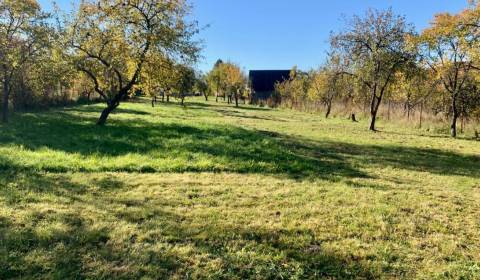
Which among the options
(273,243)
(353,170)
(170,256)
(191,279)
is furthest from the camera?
(353,170)

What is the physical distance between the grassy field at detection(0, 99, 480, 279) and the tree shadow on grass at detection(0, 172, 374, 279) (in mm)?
13

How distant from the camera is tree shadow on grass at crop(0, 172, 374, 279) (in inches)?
131

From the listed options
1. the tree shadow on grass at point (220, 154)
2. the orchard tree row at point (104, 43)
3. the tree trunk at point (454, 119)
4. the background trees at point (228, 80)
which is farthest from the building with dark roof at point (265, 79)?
the tree shadow on grass at point (220, 154)

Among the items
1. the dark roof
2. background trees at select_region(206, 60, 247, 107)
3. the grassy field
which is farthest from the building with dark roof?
the grassy field

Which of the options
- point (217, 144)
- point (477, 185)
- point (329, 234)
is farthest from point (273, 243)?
point (217, 144)

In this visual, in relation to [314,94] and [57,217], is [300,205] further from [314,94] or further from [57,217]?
[314,94]

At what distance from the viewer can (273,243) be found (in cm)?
402

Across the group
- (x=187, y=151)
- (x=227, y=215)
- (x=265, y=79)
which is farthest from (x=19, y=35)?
(x=265, y=79)

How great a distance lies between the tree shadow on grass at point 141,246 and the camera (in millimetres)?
3320

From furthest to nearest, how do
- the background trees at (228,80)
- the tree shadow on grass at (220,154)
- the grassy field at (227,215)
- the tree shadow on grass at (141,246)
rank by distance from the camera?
the background trees at (228,80)
the tree shadow on grass at (220,154)
the grassy field at (227,215)
the tree shadow on grass at (141,246)

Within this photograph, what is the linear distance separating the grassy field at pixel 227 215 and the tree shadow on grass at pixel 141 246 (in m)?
0.01

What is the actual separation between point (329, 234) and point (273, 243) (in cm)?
79

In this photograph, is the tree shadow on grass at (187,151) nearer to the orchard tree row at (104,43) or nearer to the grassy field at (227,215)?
the grassy field at (227,215)

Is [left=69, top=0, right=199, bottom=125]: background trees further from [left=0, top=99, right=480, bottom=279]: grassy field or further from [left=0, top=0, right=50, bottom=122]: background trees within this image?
[left=0, top=99, right=480, bottom=279]: grassy field
